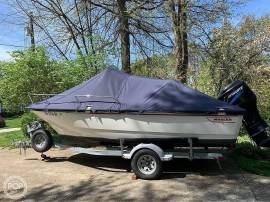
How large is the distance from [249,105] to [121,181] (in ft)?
11.6

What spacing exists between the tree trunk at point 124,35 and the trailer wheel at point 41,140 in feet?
22.1

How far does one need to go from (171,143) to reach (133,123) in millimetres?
933

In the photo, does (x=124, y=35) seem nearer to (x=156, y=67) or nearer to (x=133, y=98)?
(x=156, y=67)

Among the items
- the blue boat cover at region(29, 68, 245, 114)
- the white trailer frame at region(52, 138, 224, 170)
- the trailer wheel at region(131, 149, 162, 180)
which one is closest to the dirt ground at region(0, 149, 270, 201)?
the trailer wheel at region(131, 149, 162, 180)

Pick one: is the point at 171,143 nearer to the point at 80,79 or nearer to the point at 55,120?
the point at 55,120

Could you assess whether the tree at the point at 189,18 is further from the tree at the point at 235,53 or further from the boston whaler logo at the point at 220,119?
the boston whaler logo at the point at 220,119

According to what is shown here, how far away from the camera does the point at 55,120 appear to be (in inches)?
429

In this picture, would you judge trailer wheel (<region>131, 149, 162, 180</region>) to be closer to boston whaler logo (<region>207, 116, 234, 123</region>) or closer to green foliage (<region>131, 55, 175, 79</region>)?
boston whaler logo (<region>207, 116, 234, 123</region>)

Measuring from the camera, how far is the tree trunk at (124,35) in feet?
58.3

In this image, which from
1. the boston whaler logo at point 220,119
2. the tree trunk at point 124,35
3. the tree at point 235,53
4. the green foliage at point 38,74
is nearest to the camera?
the boston whaler logo at point 220,119

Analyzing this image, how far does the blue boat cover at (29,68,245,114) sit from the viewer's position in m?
9.65

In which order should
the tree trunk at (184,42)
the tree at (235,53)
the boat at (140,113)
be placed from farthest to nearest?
1. the tree trunk at (184,42)
2. the tree at (235,53)
3. the boat at (140,113)

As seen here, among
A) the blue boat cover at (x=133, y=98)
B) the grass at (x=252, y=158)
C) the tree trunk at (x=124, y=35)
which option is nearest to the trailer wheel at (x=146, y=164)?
the blue boat cover at (x=133, y=98)

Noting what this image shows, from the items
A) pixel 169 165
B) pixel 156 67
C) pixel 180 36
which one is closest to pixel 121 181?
pixel 169 165
